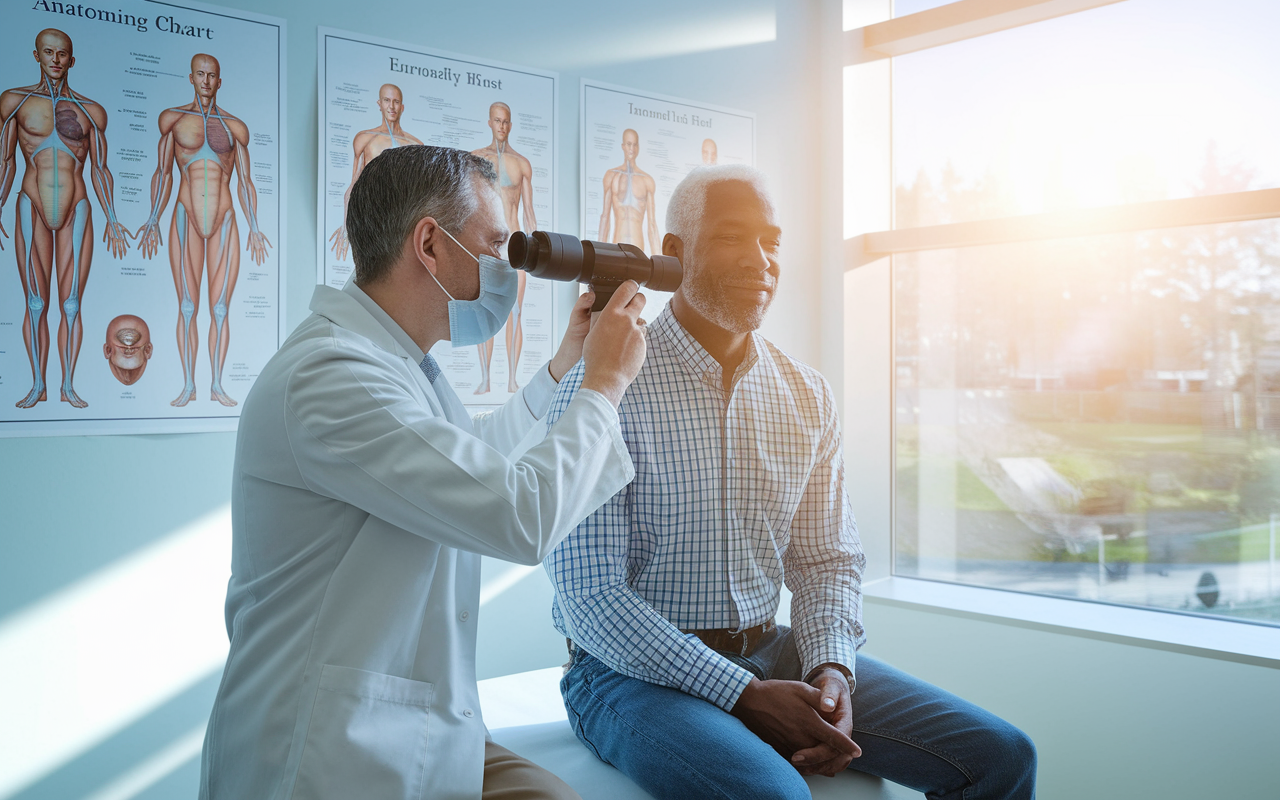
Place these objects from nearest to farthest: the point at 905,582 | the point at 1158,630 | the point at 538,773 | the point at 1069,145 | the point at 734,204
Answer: the point at 538,773 → the point at 734,204 → the point at 1158,630 → the point at 1069,145 → the point at 905,582

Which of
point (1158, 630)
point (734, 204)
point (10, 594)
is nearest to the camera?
point (10, 594)

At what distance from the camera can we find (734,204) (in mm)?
1886

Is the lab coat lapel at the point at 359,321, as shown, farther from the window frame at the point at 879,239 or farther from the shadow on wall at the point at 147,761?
the window frame at the point at 879,239

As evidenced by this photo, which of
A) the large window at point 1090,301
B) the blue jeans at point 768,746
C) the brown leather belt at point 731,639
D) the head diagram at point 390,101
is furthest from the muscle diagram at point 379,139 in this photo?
the large window at point 1090,301

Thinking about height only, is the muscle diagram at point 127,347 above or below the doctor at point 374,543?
above

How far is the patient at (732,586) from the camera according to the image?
154 centimetres

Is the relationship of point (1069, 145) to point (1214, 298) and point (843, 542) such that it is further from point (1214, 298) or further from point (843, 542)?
point (843, 542)

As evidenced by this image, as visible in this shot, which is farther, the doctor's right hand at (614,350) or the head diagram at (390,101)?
the head diagram at (390,101)

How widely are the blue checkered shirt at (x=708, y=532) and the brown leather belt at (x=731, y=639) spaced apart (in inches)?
0.7

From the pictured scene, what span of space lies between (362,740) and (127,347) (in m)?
1.16

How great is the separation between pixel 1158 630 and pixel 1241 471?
1.70 ft

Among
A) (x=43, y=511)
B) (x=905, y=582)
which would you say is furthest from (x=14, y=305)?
(x=905, y=582)

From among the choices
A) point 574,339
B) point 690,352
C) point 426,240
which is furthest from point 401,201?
point 690,352

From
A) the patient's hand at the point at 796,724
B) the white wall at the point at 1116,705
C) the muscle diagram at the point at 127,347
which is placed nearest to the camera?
the patient's hand at the point at 796,724
